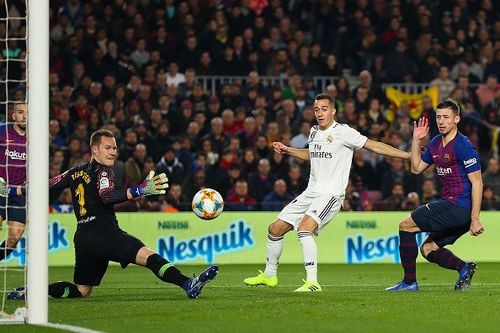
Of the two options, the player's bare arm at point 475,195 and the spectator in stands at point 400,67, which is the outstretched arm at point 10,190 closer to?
the player's bare arm at point 475,195

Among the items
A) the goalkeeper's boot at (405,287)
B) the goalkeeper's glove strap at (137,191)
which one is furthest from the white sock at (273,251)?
the goalkeeper's glove strap at (137,191)

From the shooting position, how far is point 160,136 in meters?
20.7

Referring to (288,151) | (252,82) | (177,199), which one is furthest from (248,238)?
(288,151)

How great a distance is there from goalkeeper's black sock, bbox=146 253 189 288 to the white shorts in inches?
76.7

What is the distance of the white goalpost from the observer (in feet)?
28.5

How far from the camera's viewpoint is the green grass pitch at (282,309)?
27.8ft

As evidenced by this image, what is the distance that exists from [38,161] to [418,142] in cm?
458

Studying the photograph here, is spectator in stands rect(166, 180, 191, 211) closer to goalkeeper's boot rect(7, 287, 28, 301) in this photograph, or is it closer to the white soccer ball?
the white soccer ball

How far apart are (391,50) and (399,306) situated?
14271 millimetres

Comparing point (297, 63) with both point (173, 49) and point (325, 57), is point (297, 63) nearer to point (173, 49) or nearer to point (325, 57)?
point (325, 57)

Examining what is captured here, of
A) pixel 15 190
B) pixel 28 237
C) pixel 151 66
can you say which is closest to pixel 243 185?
pixel 151 66

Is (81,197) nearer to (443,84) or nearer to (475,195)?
(475,195)

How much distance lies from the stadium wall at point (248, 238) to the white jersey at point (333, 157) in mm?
6521

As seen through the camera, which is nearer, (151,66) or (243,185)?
(243,185)
